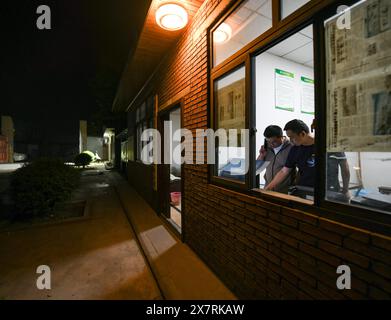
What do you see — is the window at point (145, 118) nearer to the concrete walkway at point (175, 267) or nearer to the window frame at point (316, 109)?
the concrete walkway at point (175, 267)

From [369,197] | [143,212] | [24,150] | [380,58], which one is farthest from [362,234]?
[24,150]

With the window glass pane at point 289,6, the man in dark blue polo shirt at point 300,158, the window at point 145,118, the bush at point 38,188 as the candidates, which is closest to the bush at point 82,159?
the window at point 145,118

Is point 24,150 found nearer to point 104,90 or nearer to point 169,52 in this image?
point 104,90

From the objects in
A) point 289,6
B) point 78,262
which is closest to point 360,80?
point 289,6

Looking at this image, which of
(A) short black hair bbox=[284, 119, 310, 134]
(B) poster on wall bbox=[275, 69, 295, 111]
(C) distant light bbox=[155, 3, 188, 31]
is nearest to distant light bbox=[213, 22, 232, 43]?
(C) distant light bbox=[155, 3, 188, 31]

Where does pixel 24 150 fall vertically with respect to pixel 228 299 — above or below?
above

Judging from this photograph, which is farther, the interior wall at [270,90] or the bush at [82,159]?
the bush at [82,159]

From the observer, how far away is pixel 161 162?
5.82 meters

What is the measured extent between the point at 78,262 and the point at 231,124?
3517mm

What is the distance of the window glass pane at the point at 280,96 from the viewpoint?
331 centimetres

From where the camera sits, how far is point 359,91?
56.5 inches

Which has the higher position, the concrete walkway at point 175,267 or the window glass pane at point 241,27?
the window glass pane at point 241,27

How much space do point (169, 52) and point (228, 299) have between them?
16.5ft

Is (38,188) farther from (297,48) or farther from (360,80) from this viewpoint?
(297,48)
